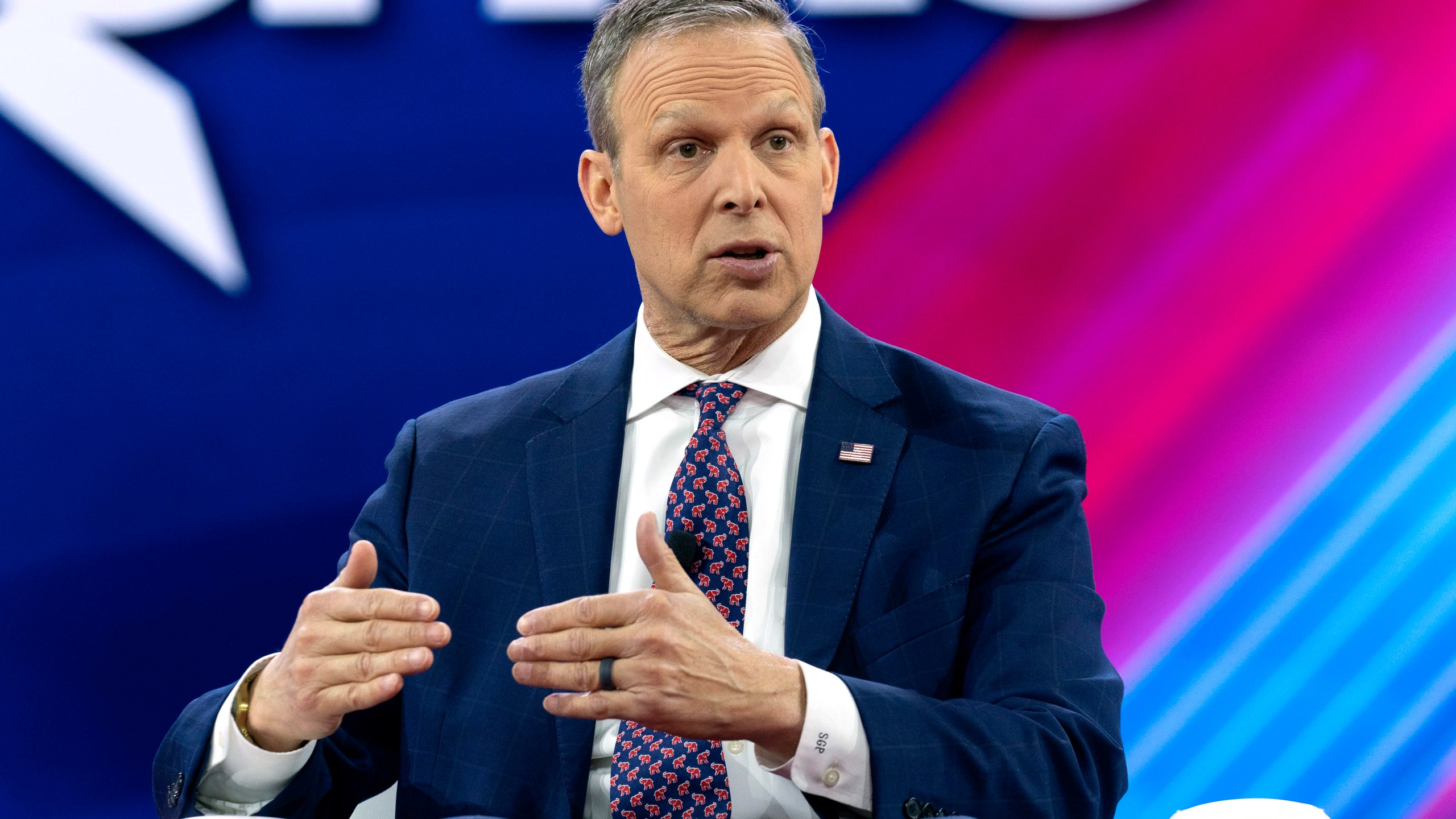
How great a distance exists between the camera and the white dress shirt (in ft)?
5.47

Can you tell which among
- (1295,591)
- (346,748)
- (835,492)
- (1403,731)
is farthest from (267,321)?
(1403,731)

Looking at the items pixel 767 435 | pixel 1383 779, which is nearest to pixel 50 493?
pixel 767 435

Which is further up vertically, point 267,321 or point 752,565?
point 267,321

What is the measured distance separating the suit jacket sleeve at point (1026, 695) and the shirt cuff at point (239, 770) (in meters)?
0.77

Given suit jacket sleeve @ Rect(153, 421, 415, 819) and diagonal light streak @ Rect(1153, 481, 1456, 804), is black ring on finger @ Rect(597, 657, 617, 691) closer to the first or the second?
suit jacket sleeve @ Rect(153, 421, 415, 819)

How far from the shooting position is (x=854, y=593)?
6.19 ft

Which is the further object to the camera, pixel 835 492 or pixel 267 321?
pixel 267 321

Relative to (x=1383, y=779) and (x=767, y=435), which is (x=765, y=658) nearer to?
(x=767, y=435)

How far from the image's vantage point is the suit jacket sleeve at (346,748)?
73.6 inches

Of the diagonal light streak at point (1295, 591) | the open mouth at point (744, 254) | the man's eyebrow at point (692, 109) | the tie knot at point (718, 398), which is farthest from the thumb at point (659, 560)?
the diagonal light streak at point (1295, 591)

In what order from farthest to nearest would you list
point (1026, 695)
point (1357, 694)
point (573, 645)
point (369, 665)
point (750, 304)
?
point (1357, 694) → point (750, 304) → point (1026, 695) → point (369, 665) → point (573, 645)

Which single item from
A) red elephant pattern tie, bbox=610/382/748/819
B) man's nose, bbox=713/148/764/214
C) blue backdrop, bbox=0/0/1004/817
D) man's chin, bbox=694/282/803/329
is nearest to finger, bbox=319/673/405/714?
A: red elephant pattern tie, bbox=610/382/748/819

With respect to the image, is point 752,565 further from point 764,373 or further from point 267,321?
point 267,321

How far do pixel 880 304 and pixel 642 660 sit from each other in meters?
1.48
